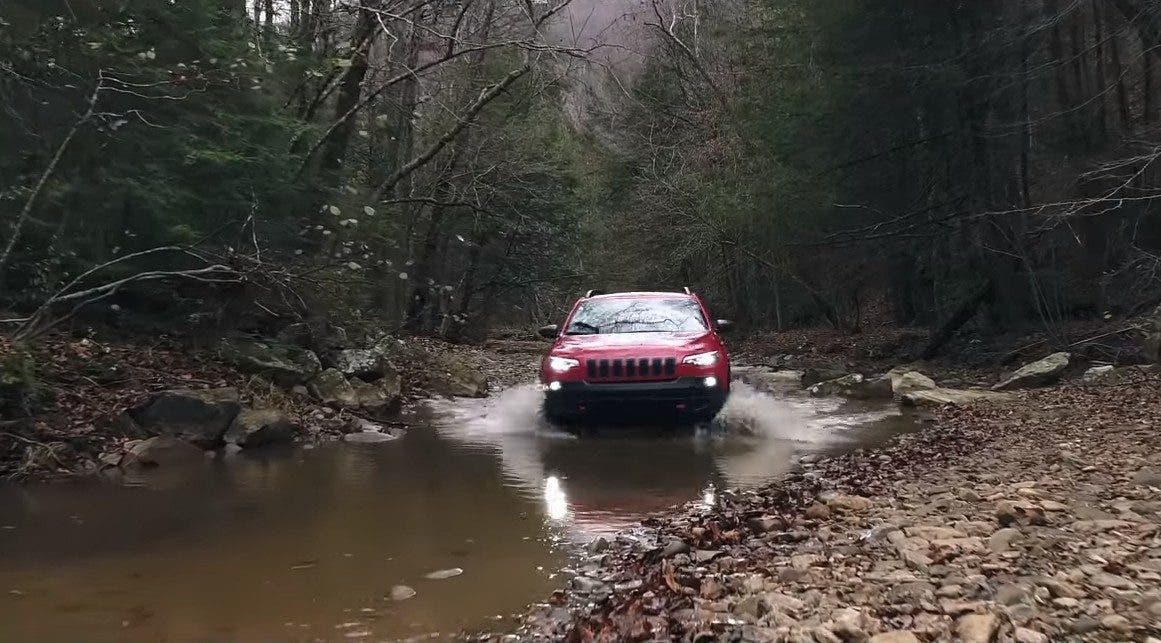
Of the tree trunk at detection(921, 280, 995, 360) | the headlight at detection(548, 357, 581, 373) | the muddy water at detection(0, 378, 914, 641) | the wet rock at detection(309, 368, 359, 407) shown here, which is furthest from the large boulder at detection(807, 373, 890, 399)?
the wet rock at detection(309, 368, 359, 407)

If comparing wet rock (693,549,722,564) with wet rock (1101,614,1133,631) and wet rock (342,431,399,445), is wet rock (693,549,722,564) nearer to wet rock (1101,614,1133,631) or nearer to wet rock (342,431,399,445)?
wet rock (1101,614,1133,631)

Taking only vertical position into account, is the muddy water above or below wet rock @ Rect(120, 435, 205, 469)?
below

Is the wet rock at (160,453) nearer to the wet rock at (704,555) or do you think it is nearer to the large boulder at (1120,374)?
the wet rock at (704,555)

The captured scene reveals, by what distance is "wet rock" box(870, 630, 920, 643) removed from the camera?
366 centimetres

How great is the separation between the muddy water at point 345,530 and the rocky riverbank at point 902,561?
0.55m

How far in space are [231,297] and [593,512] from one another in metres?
7.52

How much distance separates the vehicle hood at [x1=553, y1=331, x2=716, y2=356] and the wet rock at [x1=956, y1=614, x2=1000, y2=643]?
6293 mm

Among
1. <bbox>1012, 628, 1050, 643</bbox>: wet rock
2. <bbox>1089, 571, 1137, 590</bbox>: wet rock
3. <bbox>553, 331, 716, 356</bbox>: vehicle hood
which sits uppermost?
<bbox>553, 331, 716, 356</bbox>: vehicle hood

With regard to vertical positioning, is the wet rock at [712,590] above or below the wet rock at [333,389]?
below

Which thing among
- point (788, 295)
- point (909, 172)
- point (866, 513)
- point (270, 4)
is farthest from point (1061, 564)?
point (788, 295)

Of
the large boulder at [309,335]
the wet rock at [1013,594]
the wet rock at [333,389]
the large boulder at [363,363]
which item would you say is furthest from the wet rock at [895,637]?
the large boulder at [363,363]

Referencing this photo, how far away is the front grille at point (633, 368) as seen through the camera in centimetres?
985

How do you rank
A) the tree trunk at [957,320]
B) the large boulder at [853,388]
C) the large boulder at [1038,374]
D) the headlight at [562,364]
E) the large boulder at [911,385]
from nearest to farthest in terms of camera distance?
the headlight at [562,364] → the large boulder at [1038,374] → the large boulder at [911,385] → the large boulder at [853,388] → the tree trunk at [957,320]

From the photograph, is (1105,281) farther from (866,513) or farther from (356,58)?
(356,58)
